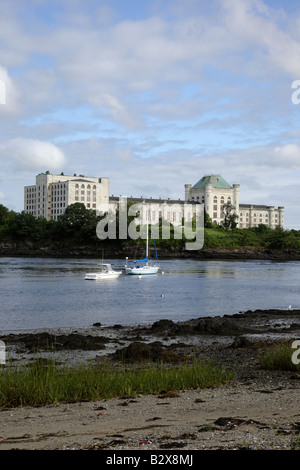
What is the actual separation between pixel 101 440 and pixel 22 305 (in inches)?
1451

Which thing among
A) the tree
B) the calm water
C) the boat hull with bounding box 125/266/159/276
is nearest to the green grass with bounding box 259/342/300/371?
the calm water

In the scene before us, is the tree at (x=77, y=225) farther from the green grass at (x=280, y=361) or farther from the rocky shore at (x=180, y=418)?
the green grass at (x=280, y=361)

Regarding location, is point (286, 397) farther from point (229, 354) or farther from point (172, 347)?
point (172, 347)

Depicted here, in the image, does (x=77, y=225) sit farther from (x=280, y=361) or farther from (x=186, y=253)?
(x=280, y=361)

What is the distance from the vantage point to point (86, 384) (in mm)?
14133

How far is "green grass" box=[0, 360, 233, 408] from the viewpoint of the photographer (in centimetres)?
1334

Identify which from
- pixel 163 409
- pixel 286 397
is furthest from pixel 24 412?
pixel 286 397

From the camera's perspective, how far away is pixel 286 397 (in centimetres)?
1362

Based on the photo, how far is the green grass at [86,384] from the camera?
1334 cm

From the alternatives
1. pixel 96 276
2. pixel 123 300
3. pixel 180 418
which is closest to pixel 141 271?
pixel 96 276

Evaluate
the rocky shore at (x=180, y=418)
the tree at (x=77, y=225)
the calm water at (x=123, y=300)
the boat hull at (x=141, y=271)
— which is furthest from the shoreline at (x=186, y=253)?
the rocky shore at (x=180, y=418)

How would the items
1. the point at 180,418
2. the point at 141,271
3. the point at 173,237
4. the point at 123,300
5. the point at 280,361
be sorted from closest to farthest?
the point at 180,418 → the point at 280,361 → the point at 123,300 → the point at 141,271 → the point at 173,237

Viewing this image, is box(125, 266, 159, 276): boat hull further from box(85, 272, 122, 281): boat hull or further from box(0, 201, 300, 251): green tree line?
box(0, 201, 300, 251): green tree line
